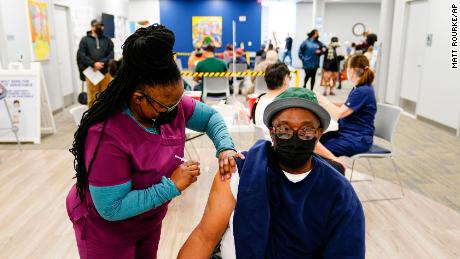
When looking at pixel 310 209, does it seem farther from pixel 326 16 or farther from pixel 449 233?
pixel 326 16

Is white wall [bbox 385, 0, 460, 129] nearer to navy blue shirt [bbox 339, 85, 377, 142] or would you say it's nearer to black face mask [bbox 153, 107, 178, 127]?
navy blue shirt [bbox 339, 85, 377, 142]

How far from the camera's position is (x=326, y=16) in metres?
16.2

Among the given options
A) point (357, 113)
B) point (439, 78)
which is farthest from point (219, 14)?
point (357, 113)

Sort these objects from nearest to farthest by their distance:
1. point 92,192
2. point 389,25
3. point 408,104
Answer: point 92,192
point 408,104
point 389,25

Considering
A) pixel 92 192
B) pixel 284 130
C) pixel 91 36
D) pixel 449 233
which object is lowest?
pixel 449 233

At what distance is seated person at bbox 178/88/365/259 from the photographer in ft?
3.84

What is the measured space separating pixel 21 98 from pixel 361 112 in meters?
4.26

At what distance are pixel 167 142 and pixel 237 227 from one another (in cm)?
37

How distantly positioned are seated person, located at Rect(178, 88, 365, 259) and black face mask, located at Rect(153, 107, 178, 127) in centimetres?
26

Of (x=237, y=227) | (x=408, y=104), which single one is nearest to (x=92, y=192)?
(x=237, y=227)

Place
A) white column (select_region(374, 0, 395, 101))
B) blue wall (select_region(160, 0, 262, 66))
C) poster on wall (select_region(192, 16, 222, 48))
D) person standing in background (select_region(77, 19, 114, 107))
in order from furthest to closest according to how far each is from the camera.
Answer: poster on wall (select_region(192, 16, 222, 48)) < blue wall (select_region(160, 0, 262, 66)) < white column (select_region(374, 0, 395, 101)) < person standing in background (select_region(77, 19, 114, 107))

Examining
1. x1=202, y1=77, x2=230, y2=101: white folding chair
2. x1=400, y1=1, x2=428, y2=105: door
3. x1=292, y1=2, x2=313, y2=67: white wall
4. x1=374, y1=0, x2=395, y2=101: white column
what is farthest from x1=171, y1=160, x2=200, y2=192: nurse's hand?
x1=292, y1=2, x2=313, y2=67: white wall

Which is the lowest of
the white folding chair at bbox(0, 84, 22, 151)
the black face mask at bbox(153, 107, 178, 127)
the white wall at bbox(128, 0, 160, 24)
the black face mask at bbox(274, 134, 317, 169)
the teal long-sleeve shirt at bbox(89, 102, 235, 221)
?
the white folding chair at bbox(0, 84, 22, 151)

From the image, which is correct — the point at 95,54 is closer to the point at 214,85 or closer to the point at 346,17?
the point at 214,85
